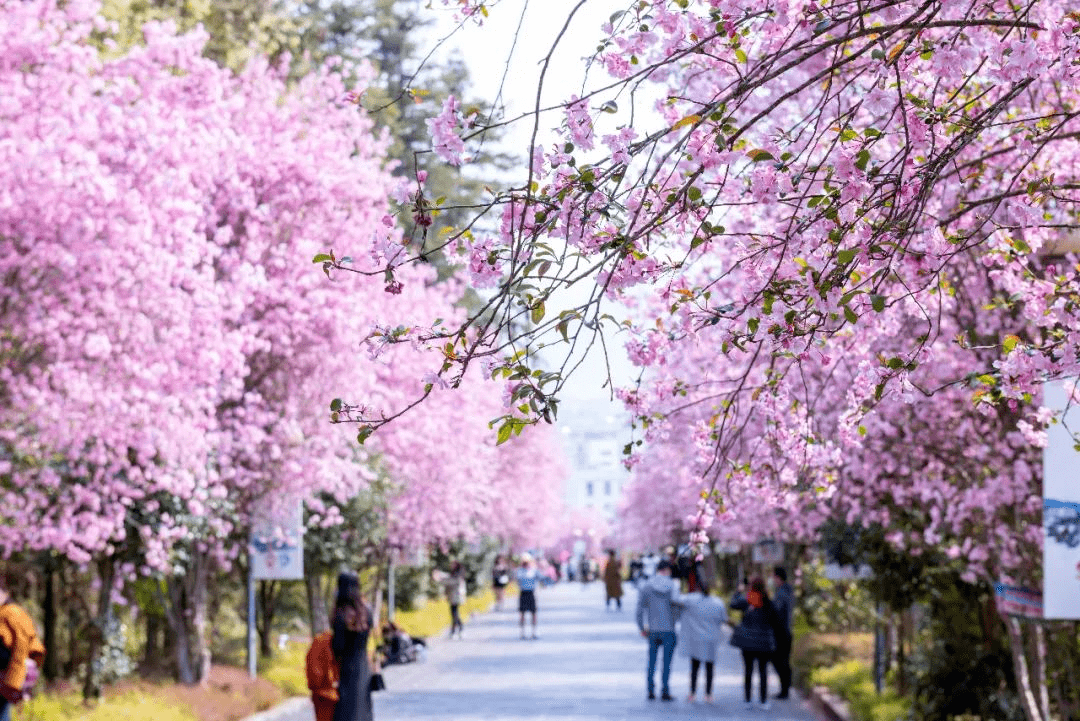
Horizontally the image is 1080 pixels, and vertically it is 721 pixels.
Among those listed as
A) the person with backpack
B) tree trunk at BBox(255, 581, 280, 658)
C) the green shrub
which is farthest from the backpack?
tree trunk at BBox(255, 581, 280, 658)

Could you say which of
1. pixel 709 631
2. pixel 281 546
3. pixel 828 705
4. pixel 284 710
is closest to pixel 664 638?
pixel 709 631

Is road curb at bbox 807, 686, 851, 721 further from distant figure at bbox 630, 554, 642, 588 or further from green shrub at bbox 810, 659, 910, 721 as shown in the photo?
distant figure at bbox 630, 554, 642, 588

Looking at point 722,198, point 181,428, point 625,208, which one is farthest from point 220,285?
point 625,208

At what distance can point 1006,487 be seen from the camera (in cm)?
1370

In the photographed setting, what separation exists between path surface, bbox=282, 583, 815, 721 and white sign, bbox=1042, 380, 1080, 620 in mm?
9807

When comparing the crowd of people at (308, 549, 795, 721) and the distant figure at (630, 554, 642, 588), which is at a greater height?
the distant figure at (630, 554, 642, 588)

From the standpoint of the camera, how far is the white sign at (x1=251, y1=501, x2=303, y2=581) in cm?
2195

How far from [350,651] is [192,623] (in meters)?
9.42

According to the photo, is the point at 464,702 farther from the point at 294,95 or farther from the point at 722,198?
the point at 722,198

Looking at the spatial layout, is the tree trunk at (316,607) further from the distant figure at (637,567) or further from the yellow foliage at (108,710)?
the distant figure at (637,567)

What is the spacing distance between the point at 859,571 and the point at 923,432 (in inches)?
249

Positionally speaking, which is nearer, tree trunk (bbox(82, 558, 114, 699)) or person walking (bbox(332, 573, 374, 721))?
person walking (bbox(332, 573, 374, 721))

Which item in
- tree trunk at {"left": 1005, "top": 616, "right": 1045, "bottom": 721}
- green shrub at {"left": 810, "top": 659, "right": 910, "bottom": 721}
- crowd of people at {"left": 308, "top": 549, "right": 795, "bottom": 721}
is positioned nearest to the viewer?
crowd of people at {"left": 308, "top": 549, "right": 795, "bottom": 721}

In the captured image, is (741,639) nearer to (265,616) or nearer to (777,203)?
(265,616)
